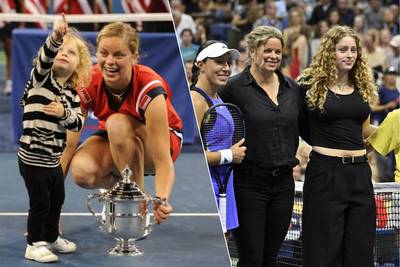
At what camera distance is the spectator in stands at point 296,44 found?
5.50 metres

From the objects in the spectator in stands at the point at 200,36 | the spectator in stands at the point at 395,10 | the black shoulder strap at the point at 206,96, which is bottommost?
the black shoulder strap at the point at 206,96

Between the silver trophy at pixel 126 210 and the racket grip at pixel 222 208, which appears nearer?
the racket grip at pixel 222 208

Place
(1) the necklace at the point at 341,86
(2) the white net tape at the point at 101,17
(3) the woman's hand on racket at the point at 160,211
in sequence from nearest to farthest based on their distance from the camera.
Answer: (1) the necklace at the point at 341,86
(3) the woman's hand on racket at the point at 160,211
(2) the white net tape at the point at 101,17

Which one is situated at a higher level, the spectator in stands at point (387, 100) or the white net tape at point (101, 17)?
the white net tape at point (101, 17)

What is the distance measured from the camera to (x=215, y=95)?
2.16m

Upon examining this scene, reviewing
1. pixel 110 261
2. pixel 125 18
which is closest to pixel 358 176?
pixel 110 261

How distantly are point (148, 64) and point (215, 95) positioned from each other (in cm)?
197

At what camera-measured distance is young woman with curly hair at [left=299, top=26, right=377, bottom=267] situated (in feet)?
7.17

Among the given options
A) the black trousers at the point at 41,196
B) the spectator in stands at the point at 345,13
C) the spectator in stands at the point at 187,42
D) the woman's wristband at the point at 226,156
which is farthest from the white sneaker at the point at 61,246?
the spectator in stands at the point at 345,13

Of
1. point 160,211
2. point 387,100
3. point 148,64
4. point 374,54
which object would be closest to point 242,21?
point 374,54

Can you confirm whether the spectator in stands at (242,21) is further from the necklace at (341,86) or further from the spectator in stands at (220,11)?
the necklace at (341,86)

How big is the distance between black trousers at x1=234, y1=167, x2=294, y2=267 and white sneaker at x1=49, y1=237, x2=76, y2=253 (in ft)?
1.99

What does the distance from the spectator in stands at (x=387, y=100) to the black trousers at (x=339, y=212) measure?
243 centimetres

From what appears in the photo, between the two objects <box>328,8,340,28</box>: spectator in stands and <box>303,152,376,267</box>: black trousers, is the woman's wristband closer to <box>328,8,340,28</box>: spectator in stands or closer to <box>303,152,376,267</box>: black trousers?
<box>303,152,376,267</box>: black trousers
